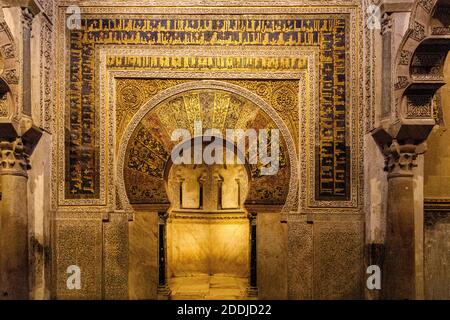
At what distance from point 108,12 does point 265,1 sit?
6.87ft

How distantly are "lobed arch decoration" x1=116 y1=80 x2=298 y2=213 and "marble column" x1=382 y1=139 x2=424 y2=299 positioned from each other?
4.46 ft

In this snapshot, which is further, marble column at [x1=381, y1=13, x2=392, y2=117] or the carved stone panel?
the carved stone panel

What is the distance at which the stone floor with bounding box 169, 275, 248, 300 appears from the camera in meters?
8.41

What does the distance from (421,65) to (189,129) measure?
2993 millimetres

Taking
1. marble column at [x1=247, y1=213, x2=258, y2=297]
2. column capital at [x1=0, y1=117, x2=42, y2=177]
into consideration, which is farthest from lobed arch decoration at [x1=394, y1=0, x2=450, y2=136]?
column capital at [x1=0, y1=117, x2=42, y2=177]

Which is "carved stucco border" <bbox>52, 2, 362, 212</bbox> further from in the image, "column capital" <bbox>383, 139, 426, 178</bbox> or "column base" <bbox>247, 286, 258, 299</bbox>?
"column base" <bbox>247, 286, 258, 299</bbox>

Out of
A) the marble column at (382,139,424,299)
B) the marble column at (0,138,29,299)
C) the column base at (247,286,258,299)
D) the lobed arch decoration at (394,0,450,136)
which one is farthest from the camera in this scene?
the column base at (247,286,258,299)

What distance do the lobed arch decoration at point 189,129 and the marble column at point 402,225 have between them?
4.46 feet

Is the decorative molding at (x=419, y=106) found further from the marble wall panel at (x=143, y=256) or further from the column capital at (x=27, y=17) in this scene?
the column capital at (x=27, y=17)

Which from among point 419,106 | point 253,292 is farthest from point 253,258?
point 419,106

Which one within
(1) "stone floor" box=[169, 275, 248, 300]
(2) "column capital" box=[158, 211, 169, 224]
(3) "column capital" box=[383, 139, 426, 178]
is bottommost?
(1) "stone floor" box=[169, 275, 248, 300]

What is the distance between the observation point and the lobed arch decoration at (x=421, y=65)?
614 cm

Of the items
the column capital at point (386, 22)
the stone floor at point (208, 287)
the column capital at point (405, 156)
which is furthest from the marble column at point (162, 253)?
the column capital at point (386, 22)

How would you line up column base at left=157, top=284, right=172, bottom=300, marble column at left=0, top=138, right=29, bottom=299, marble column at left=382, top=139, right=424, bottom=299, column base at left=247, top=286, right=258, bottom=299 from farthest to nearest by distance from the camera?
column base at left=247, top=286, right=258, bottom=299, column base at left=157, top=284, right=172, bottom=300, marble column at left=382, top=139, right=424, bottom=299, marble column at left=0, top=138, right=29, bottom=299
